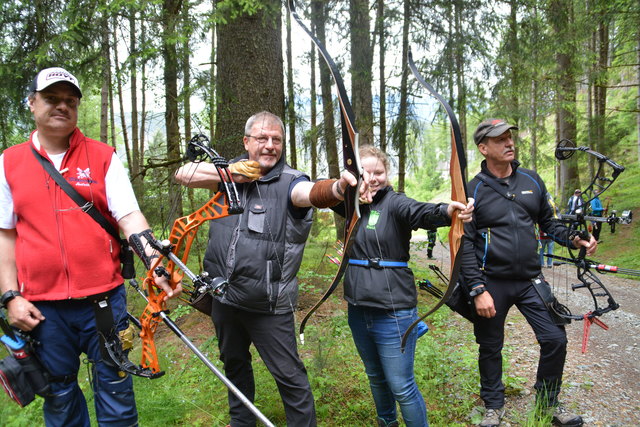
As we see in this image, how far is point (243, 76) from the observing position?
173 inches

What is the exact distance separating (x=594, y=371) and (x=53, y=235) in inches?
180

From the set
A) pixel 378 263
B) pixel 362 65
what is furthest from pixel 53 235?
pixel 362 65

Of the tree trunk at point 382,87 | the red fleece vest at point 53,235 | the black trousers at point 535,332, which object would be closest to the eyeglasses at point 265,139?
the red fleece vest at point 53,235

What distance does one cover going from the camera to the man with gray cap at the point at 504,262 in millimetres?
2883

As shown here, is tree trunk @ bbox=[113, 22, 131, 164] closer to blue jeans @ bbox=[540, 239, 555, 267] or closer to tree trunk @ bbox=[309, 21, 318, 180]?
tree trunk @ bbox=[309, 21, 318, 180]

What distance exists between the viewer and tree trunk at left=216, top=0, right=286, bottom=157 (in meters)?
4.37

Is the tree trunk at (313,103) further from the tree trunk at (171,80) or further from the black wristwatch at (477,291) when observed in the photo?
the black wristwatch at (477,291)

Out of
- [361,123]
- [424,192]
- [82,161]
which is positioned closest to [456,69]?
[361,123]

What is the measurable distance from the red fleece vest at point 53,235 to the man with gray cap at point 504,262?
7.20 feet

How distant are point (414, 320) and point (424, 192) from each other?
29.9 metres

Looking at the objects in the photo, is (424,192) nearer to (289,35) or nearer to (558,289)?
(289,35)

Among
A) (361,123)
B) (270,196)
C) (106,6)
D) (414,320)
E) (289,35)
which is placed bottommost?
(414,320)

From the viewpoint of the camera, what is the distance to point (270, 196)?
238cm

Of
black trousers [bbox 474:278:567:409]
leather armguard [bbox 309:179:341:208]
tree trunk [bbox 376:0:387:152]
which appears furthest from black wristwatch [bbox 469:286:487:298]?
tree trunk [bbox 376:0:387:152]
